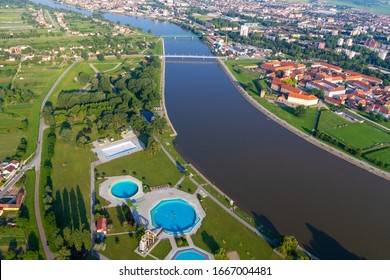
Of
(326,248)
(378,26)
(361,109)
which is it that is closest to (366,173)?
(326,248)

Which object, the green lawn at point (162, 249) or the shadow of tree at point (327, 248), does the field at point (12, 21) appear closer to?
the green lawn at point (162, 249)

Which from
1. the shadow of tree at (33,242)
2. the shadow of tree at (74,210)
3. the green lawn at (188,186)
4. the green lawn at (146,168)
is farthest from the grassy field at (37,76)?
the green lawn at (188,186)

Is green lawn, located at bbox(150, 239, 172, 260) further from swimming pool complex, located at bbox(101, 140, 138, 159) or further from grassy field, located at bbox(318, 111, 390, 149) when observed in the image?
grassy field, located at bbox(318, 111, 390, 149)

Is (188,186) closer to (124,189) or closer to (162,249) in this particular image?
(124,189)

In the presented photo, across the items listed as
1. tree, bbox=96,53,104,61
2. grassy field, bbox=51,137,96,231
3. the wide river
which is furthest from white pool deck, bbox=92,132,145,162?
tree, bbox=96,53,104,61

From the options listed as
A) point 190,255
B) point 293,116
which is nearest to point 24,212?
point 190,255

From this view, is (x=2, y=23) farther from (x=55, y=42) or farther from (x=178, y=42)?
(x=178, y=42)
